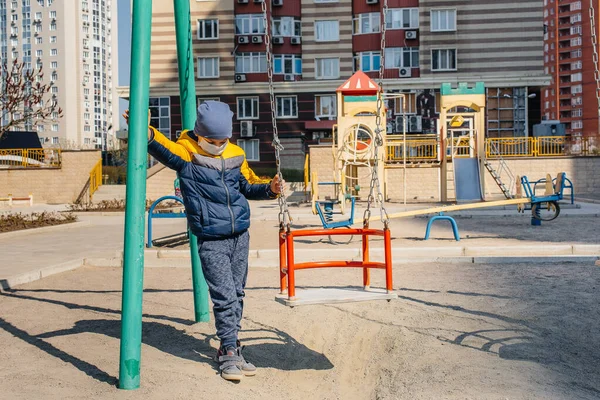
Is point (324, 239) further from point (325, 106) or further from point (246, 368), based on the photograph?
point (325, 106)

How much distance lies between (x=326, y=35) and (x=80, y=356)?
40.7m

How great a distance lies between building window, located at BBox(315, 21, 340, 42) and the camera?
44.1 m

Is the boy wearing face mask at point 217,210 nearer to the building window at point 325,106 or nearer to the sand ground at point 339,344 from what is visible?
the sand ground at point 339,344

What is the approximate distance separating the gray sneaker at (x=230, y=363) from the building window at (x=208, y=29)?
4136 centimetres

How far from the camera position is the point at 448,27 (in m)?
42.2

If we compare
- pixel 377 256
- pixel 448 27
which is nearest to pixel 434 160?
pixel 448 27

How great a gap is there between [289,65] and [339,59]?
3.06 meters

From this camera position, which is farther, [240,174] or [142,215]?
[240,174]

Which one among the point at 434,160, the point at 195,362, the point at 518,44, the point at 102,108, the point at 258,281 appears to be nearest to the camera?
the point at 195,362

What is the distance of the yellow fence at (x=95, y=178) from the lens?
3102cm

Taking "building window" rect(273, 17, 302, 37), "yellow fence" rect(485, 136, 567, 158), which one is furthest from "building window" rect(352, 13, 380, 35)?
"yellow fence" rect(485, 136, 567, 158)

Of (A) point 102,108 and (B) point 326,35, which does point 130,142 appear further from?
(A) point 102,108

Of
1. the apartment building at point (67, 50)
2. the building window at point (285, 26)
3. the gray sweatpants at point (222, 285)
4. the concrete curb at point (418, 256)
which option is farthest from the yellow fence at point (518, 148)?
the apartment building at point (67, 50)

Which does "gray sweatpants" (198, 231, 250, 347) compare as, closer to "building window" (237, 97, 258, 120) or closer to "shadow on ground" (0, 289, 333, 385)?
"shadow on ground" (0, 289, 333, 385)
